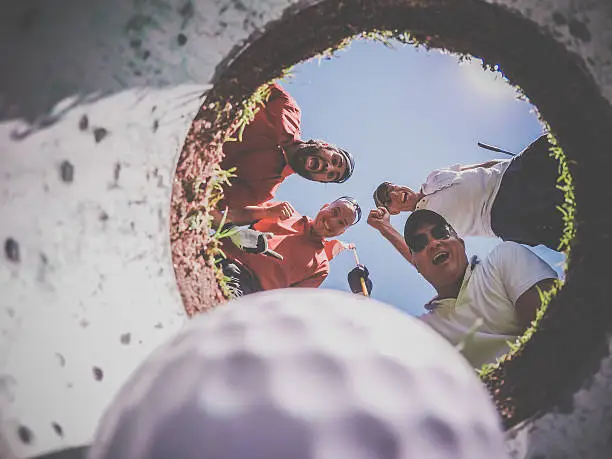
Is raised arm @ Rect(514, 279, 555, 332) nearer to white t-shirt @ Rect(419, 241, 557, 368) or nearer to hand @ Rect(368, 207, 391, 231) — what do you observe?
white t-shirt @ Rect(419, 241, 557, 368)

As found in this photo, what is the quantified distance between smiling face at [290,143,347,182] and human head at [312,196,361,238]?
0.77 feet

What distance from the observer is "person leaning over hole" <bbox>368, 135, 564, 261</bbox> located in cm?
141

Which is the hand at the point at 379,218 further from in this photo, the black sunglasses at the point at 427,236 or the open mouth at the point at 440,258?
the open mouth at the point at 440,258

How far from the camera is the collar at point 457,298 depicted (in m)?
1.64

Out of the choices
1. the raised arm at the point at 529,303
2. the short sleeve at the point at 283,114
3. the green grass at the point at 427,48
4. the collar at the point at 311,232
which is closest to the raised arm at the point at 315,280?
the collar at the point at 311,232

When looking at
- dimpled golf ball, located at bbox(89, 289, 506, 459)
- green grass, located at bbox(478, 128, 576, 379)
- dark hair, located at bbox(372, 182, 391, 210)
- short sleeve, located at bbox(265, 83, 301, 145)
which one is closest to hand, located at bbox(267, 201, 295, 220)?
short sleeve, located at bbox(265, 83, 301, 145)

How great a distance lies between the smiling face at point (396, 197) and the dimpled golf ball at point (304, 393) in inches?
61.8

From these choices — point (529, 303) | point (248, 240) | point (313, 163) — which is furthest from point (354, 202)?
point (529, 303)

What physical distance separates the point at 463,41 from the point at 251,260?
1064 millimetres

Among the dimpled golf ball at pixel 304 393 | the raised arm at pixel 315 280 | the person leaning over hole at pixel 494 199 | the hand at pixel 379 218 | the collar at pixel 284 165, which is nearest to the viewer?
the dimpled golf ball at pixel 304 393

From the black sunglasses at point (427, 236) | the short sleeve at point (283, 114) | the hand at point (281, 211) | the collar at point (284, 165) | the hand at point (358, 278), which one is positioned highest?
the short sleeve at point (283, 114)

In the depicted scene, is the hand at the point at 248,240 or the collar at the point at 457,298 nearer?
the hand at the point at 248,240

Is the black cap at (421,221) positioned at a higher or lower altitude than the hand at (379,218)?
lower

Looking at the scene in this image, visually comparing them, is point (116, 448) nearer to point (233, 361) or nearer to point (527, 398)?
point (233, 361)
